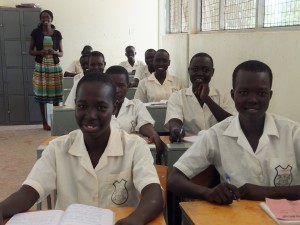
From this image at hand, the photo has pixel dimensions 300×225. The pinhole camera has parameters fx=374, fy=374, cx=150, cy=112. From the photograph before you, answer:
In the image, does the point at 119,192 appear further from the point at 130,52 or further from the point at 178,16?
the point at 130,52

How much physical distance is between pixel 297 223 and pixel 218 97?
1.74m

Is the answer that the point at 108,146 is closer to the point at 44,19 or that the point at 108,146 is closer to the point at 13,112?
the point at 44,19

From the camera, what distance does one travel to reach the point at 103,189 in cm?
143

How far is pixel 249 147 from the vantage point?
1.54 m

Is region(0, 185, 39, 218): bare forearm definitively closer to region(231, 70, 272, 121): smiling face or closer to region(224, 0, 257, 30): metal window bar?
region(231, 70, 272, 121): smiling face

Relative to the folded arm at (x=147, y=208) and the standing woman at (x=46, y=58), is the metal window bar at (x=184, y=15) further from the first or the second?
the folded arm at (x=147, y=208)

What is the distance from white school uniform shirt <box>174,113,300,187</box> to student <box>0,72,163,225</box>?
0.80 ft

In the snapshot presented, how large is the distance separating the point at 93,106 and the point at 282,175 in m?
0.81

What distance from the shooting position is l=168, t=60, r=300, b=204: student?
1518 millimetres

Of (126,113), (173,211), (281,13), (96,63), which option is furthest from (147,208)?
(96,63)

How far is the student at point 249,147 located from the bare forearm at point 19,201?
1.84ft

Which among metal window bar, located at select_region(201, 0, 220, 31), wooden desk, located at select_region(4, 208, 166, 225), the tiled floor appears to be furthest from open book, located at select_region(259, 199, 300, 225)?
metal window bar, located at select_region(201, 0, 220, 31)

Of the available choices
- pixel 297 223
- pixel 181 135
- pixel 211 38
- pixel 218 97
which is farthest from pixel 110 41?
pixel 297 223

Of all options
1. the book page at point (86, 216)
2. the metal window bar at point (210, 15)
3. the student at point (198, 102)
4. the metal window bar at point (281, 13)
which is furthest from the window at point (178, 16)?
the book page at point (86, 216)
